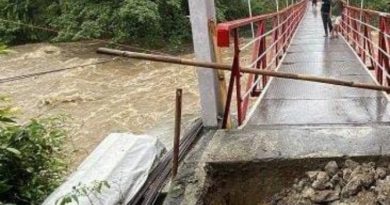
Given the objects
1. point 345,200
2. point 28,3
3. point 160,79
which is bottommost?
point 160,79

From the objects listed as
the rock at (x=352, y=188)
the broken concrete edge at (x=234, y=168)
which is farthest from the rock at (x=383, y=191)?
the broken concrete edge at (x=234, y=168)

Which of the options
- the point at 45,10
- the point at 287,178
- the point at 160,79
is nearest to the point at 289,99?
the point at 287,178

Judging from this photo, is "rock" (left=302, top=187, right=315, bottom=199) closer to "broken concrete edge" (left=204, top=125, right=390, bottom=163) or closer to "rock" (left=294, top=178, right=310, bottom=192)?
"rock" (left=294, top=178, right=310, bottom=192)

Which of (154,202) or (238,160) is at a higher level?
(238,160)

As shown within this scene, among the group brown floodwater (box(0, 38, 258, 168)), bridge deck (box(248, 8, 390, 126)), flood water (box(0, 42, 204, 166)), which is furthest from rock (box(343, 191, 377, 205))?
flood water (box(0, 42, 204, 166))

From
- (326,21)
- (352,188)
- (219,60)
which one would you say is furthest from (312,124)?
(326,21)

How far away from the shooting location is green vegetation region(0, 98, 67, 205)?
3730mm

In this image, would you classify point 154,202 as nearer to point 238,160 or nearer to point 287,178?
point 238,160

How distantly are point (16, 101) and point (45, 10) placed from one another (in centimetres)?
1027

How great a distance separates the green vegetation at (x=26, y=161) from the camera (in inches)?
147

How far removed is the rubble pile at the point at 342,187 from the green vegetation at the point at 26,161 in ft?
6.54

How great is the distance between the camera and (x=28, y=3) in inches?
815

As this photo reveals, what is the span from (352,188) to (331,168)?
0.73 feet

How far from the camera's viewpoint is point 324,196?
9.79ft
